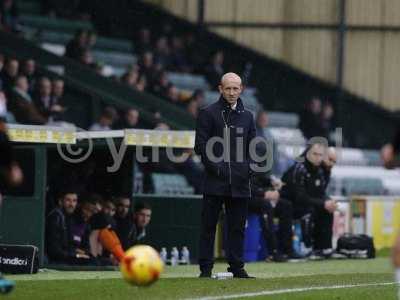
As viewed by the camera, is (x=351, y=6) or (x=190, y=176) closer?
(x=190, y=176)

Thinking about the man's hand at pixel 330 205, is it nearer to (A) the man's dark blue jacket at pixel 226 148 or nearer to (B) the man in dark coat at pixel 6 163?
(A) the man's dark blue jacket at pixel 226 148

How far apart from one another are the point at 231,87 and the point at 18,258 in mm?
3361

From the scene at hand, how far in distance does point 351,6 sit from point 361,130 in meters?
3.04

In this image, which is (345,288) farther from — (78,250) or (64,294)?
(78,250)

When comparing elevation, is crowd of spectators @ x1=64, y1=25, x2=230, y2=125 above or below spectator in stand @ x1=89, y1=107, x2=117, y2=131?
above

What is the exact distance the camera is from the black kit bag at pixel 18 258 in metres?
15.4

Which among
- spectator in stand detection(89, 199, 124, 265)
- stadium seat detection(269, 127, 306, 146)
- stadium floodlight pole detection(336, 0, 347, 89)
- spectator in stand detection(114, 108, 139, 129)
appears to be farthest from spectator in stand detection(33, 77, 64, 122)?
stadium floodlight pole detection(336, 0, 347, 89)

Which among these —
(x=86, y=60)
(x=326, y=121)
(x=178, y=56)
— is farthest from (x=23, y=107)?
(x=326, y=121)

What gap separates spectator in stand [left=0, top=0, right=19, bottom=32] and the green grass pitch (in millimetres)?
9463

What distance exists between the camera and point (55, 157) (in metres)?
18.5

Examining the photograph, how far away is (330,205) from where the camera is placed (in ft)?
67.8

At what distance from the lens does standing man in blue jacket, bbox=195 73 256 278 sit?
14.1m

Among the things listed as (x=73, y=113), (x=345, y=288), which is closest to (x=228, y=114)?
(x=345, y=288)

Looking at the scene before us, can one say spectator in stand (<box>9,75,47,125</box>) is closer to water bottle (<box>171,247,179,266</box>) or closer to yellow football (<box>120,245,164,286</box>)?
water bottle (<box>171,247,179,266</box>)
